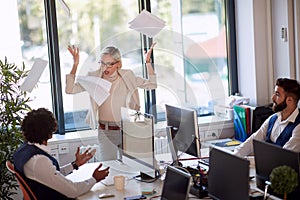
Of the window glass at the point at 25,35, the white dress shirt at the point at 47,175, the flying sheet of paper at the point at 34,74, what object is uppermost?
the window glass at the point at 25,35

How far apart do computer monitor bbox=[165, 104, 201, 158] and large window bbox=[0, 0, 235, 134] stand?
1443 mm

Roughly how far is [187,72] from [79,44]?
1203mm

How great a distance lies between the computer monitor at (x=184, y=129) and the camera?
338 centimetres


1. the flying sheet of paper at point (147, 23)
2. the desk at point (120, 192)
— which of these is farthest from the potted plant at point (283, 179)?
the flying sheet of paper at point (147, 23)

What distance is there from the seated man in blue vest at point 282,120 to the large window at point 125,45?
5.25ft

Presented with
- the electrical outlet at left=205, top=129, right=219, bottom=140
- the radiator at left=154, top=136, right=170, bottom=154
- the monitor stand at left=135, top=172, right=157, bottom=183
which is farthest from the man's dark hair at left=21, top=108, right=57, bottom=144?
the electrical outlet at left=205, top=129, right=219, bottom=140

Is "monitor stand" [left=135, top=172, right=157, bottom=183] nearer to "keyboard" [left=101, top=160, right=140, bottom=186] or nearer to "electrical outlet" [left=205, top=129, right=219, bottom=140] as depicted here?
"keyboard" [left=101, top=160, right=140, bottom=186]

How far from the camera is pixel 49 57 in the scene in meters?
5.00

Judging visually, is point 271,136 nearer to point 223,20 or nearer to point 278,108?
point 278,108

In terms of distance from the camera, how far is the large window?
492 cm

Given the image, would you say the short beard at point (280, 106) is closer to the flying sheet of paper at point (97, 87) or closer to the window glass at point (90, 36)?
the flying sheet of paper at point (97, 87)

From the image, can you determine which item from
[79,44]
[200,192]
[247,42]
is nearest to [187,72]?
[247,42]

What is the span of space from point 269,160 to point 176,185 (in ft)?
1.86

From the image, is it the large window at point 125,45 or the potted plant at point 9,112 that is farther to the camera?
the large window at point 125,45
